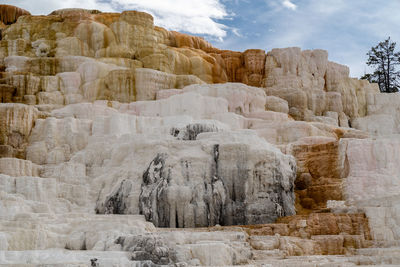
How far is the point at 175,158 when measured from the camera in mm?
15594

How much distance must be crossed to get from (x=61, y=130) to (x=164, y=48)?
41.0 feet

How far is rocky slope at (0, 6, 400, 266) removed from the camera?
37.3 feet

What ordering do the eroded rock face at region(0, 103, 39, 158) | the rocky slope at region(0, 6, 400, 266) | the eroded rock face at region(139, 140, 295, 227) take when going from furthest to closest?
the eroded rock face at region(0, 103, 39, 158)
the eroded rock face at region(139, 140, 295, 227)
the rocky slope at region(0, 6, 400, 266)

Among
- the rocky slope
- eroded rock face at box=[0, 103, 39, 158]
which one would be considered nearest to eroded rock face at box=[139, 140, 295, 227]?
the rocky slope

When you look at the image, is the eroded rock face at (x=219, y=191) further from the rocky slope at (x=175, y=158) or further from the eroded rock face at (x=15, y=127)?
the eroded rock face at (x=15, y=127)

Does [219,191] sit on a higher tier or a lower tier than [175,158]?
lower

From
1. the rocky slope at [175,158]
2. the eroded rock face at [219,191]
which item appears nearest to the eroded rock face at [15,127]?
the rocky slope at [175,158]

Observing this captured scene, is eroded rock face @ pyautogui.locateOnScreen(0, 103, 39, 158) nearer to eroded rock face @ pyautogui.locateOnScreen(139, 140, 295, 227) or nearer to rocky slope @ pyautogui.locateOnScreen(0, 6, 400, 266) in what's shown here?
rocky slope @ pyautogui.locateOnScreen(0, 6, 400, 266)

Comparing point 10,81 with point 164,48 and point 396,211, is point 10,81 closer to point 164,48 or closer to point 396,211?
point 164,48

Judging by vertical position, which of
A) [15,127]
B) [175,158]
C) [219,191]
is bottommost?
[219,191]

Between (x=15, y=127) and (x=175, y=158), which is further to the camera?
(x=15, y=127)

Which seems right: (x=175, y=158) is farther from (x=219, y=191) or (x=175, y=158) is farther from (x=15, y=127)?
(x=15, y=127)

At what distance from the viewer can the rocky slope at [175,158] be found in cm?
1138

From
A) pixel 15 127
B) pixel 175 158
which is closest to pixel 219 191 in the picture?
pixel 175 158
